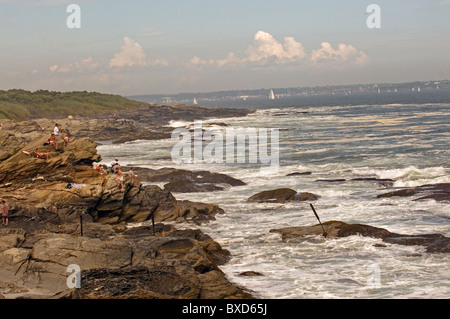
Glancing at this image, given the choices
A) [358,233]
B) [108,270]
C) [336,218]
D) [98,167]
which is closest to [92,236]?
[98,167]

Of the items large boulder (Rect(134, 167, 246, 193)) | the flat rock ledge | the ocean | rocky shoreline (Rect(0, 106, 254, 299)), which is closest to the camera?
rocky shoreline (Rect(0, 106, 254, 299))

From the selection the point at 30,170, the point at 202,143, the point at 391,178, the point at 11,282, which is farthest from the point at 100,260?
the point at 202,143

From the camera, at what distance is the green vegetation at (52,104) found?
125 metres

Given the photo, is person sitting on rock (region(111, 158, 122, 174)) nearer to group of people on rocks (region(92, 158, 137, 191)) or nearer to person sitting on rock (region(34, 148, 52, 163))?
group of people on rocks (region(92, 158, 137, 191))

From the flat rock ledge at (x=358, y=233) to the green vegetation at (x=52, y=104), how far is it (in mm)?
98080

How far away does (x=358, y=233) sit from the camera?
24.0 metres

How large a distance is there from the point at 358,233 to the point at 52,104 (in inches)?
5138

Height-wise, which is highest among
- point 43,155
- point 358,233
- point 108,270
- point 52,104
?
point 52,104

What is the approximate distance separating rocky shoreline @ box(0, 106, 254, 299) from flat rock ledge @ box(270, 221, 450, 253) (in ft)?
12.2

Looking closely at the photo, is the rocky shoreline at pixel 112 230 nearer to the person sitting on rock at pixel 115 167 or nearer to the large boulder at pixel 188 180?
the large boulder at pixel 188 180

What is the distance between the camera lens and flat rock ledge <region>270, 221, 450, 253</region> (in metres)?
22.6

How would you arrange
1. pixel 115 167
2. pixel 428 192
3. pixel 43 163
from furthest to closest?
pixel 428 192 → pixel 115 167 → pixel 43 163

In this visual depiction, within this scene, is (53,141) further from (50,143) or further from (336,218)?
(336,218)

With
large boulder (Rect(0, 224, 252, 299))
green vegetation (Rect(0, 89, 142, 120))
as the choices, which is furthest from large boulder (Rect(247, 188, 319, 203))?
green vegetation (Rect(0, 89, 142, 120))
